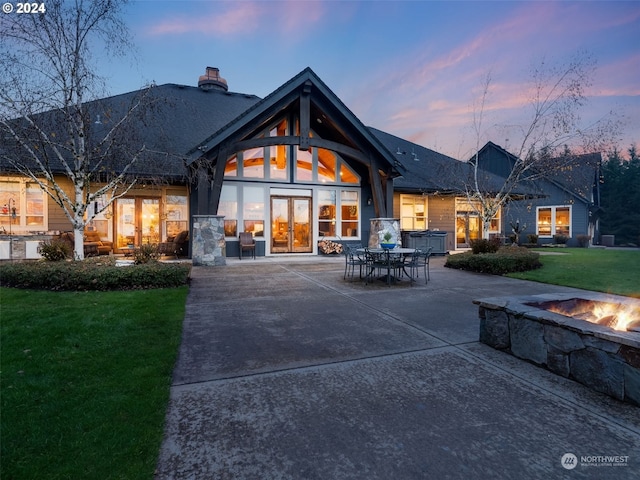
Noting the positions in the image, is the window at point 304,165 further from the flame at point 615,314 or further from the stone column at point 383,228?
the flame at point 615,314

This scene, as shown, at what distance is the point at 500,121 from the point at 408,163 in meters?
6.02

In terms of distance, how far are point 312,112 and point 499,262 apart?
8639 mm

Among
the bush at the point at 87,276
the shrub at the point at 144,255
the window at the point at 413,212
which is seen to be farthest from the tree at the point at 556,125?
the shrub at the point at 144,255

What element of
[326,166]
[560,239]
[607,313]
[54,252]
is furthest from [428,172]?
[54,252]

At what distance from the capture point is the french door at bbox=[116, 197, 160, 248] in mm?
12633

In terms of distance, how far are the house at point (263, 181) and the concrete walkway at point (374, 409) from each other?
7296mm

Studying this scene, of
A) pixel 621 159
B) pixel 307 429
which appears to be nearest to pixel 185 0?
pixel 307 429

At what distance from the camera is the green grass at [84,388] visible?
1.87m

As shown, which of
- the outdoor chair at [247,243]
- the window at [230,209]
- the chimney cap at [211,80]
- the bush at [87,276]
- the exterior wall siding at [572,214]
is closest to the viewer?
the bush at [87,276]

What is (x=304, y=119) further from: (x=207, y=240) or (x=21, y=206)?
(x=21, y=206)

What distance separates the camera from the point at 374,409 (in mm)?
2465

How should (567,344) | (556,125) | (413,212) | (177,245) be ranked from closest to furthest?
(567,344) → (556,125) → (177,245) → (413,212)

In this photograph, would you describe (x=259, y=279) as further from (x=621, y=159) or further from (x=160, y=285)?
(x=621, y=159)

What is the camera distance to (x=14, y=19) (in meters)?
6.57
